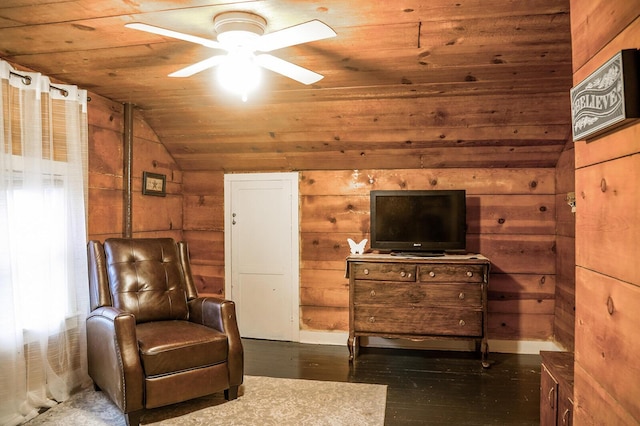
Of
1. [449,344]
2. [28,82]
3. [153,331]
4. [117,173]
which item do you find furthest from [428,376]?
[28,82]

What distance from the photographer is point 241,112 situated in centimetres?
380

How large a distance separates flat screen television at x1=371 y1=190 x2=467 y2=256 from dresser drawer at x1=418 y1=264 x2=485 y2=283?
0.29m

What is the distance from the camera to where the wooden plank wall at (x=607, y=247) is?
113cm

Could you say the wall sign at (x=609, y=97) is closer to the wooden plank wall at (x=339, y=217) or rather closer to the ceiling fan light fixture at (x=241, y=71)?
the ceiling fan light fixture at (x=241, y=71)

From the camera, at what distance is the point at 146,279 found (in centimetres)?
322

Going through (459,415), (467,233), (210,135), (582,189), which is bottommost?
(459,415)

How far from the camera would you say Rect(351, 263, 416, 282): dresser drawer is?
3.65 metres

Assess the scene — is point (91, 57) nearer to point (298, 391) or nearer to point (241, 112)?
point (241, 112)

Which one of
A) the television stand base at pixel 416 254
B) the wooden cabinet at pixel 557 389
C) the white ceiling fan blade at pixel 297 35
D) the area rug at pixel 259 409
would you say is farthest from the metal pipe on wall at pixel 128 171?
the wooden cabinet at pixel 557 389

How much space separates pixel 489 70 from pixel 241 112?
6.61 feet

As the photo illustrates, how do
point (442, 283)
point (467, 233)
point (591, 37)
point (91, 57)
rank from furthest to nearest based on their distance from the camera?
point (467, 233)
point (442, 283)
point (91, 57)
point (591, 37)

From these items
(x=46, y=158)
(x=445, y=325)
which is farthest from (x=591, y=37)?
(x=46, y=158)

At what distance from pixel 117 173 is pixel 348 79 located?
6.91ft

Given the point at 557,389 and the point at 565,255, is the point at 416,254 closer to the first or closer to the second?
the point at 565,255
